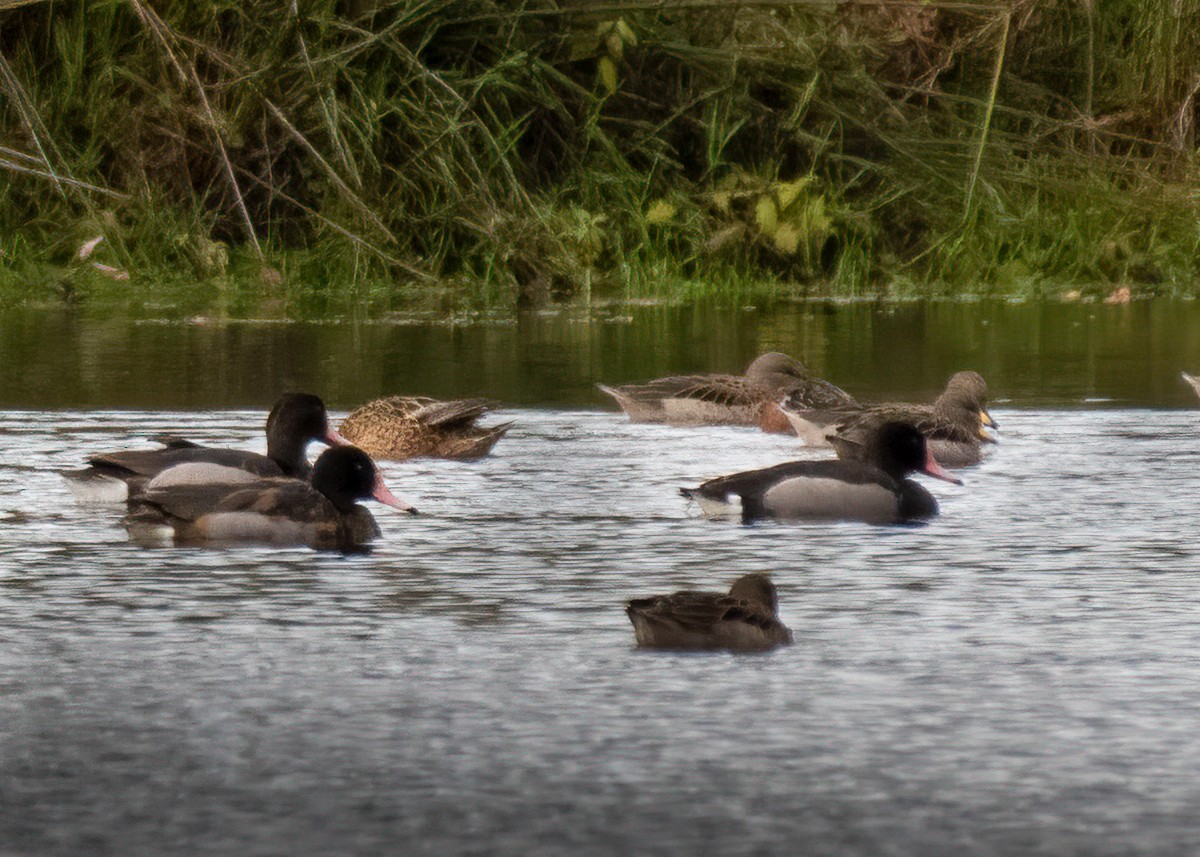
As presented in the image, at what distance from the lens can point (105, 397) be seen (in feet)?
39.5

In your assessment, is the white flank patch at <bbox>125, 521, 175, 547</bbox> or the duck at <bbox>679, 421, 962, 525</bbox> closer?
the white flank patch at <bbox>125, 521, 175, 547</bbox>

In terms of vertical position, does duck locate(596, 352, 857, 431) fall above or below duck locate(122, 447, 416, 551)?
above

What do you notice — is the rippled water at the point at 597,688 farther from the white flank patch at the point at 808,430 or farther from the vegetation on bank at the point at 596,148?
the vegetation on bank at the point at 596,148

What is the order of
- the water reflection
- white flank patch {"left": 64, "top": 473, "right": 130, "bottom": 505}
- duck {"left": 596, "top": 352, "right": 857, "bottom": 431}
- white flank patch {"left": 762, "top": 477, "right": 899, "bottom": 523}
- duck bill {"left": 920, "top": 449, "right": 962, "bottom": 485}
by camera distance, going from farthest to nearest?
1. the water reflection
2. duck {"left": 596, "top": 352, "right": 857, "bottom": 431}
3. duck bill {"left": 920, "top": 449, "right": 962, "bottom": 485}
4. white flank patch {"left": 64, "top": 473, "right": 130, "bottom": 505}
5. white flank patch {"left": 762, "top": 477, "right": 899, "bottom": 523}

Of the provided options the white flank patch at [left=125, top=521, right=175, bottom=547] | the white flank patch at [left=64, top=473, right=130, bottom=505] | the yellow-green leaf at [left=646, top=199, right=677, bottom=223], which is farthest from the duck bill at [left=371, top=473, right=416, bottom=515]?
the yellow-green leaf at [left=646, top=199, right=677, bottom=223]

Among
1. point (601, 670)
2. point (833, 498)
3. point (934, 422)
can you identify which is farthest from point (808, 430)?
point (601, 670)

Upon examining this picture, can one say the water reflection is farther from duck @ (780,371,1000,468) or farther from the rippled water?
the rippled water

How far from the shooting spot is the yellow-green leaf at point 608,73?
19125mm

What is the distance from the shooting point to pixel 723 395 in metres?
11.8

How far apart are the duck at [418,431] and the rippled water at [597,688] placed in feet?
4.62

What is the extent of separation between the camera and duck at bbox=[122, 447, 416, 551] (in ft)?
25.5

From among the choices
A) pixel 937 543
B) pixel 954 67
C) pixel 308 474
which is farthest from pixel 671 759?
pixel 954 67

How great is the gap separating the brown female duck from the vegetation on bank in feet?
23.8

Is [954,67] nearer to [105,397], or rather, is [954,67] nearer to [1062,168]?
[1062,168]
